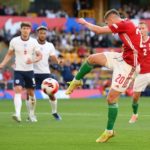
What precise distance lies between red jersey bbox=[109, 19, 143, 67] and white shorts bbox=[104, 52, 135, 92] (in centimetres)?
11

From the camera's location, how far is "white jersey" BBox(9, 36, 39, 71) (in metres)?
18.3

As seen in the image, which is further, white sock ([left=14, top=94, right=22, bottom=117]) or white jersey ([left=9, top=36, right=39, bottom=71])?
white jersey ([left=9, top=36, right=39, bottom=71])

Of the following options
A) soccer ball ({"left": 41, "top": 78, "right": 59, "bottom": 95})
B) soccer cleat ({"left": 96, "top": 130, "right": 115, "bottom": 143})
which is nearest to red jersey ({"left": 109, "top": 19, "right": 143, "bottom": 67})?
soccer cleat ({"left": 96, "top": 130, "right": 115, "bottom": 143})

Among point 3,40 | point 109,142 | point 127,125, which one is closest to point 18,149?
point 109,142

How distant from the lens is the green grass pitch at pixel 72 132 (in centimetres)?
1311

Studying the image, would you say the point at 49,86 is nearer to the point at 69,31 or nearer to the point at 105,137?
the point at 105,137

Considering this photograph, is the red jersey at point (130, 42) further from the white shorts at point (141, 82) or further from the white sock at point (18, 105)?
the white sock at point (18, 105)

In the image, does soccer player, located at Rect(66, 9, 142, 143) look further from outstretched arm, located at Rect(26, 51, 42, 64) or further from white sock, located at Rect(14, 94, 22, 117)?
outstretched arm, located at Rect(26, 51, 42, 64)

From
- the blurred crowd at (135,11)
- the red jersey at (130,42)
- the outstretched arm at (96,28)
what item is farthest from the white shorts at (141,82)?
the blurred crowd at (135,11)

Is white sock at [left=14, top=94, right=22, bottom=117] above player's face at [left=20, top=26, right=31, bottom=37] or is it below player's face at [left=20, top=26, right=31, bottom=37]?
below

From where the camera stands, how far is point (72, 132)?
607 inches

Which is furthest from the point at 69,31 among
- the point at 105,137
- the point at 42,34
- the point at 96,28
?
the point at 96,28

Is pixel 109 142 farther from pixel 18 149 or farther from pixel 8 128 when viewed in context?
pixel 8 128

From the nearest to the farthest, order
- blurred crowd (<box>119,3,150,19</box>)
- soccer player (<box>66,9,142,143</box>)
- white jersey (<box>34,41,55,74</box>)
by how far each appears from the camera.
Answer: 1. soccer player (<box>66,9,142,143</box>)
2. white jersey (<box>34,41,55,74</box>)
3. blurred crowd (<box>119,3,150,19</box>)
